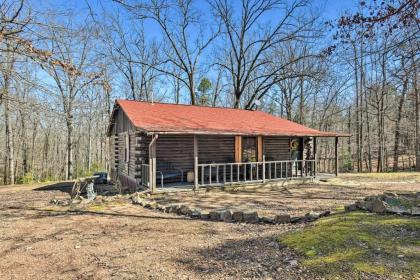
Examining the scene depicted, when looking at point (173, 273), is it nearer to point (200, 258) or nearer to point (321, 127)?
point (200, 258)

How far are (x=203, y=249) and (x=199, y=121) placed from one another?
9.39 metres

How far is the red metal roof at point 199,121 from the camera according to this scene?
11977 millimetres

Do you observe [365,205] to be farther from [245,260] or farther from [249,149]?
[249,149]

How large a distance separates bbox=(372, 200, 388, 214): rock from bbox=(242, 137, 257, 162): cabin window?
8927 millimetres

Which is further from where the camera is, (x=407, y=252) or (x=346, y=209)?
(x=346, y=209)

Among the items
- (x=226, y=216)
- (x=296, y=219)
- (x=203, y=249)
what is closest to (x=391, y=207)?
(x=296, y=219)

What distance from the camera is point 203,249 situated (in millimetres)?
5191

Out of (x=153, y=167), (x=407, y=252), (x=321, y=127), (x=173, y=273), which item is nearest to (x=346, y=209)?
(x=407, y=252)

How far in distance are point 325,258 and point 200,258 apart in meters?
1.92

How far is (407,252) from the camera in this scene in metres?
3.99

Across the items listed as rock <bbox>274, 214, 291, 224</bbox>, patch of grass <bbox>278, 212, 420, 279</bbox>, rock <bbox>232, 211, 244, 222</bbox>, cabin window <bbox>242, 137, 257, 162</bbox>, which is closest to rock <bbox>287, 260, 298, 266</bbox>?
patch of grass <bbox>278, 212, 420, 279</bbox>

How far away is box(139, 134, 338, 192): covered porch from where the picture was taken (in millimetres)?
12445

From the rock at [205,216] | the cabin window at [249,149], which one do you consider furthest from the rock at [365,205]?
the cabin window at [249,149]

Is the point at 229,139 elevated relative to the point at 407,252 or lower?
elevated
